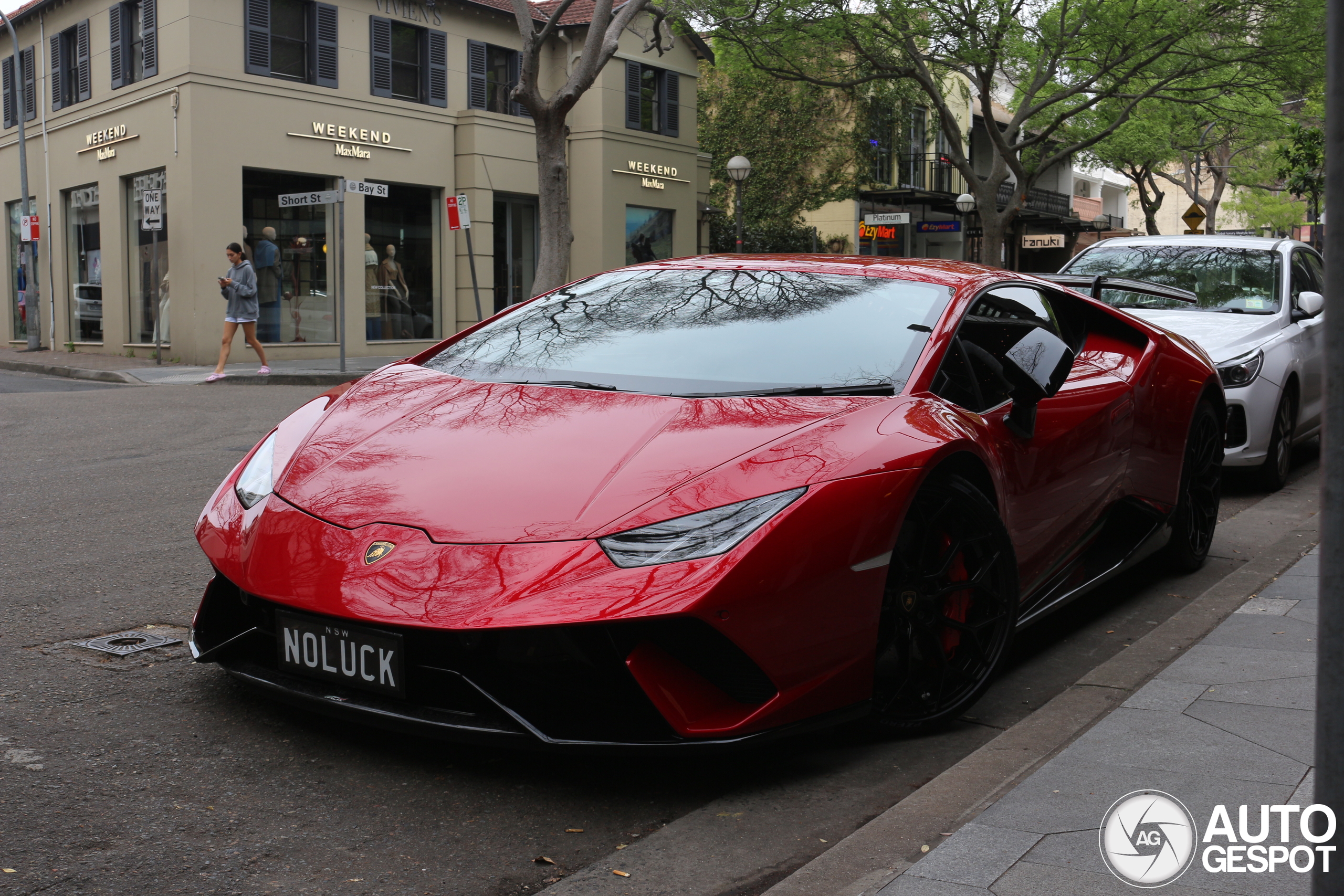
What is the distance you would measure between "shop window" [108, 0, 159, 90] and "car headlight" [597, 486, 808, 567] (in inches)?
828

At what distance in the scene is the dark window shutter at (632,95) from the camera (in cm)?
2692

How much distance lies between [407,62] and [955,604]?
2234 centimetres

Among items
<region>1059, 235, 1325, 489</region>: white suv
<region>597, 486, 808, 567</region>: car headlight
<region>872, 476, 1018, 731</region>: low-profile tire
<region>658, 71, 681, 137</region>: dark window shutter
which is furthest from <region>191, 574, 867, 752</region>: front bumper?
<region>658, 71, 681, 137</region>: dark window shutter

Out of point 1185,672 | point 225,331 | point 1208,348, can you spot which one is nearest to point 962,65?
point 225,331

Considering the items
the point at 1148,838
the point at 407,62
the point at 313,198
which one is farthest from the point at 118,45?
the point at 1148,838

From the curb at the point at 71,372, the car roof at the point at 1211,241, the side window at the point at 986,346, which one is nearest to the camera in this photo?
the side window at the point at 986,346

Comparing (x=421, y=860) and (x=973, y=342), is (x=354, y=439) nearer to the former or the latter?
(x=421, y=860)

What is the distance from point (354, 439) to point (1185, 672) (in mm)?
2434

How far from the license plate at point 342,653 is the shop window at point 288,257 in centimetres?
1894

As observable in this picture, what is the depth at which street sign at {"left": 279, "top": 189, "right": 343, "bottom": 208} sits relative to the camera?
1684 cm

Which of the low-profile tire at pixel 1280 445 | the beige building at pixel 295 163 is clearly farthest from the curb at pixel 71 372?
the low-profile tire at pixel 1280 445

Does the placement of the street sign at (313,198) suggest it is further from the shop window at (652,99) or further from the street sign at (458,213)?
the shop window at (652,99)

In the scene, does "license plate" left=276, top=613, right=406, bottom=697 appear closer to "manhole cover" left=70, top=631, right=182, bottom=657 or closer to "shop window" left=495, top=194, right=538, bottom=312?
"manhole cover" left=70, top=631, right=182, bottom=657

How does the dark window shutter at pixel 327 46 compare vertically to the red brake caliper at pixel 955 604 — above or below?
above
